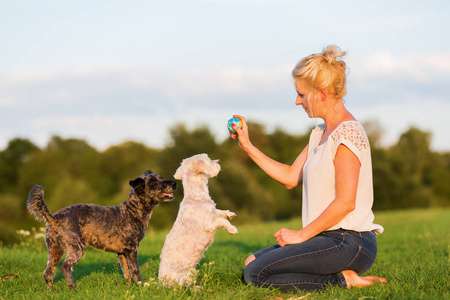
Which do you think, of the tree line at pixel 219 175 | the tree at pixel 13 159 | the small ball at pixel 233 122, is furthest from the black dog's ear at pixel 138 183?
the tree at pixel 13 159

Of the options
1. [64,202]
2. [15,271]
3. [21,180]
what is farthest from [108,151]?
[15,271]

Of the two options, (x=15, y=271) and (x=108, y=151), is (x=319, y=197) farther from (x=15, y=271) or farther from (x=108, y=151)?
(x=108, y=151)

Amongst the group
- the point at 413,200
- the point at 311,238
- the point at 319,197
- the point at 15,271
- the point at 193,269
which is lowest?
the point at 413,200

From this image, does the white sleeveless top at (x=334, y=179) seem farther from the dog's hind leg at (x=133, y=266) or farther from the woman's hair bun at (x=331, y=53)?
the dog's hind leg at (x=133, y=266)

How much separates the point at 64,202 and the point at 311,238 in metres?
47.6

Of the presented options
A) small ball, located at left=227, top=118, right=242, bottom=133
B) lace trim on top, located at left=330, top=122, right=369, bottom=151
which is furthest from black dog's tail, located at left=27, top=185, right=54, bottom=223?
lace trim on top, located at left=330, top=122, right=369, bottom=151

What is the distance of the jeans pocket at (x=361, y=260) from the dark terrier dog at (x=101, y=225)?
113 inches

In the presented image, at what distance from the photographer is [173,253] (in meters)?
6.62

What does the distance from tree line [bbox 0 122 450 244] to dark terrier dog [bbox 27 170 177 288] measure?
3769 centimetres

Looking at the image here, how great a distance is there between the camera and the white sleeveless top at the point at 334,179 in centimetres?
633

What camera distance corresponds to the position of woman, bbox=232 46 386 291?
6.25 m

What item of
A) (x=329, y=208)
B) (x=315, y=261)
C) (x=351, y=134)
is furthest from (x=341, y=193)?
(x=315, y=261)

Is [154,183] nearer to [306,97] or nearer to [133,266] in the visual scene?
[133,266]

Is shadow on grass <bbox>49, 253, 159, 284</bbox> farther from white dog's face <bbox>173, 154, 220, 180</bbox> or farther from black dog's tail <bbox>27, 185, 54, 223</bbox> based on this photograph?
white dog's face <bbox>173, 154, 220, 180</bbox>
